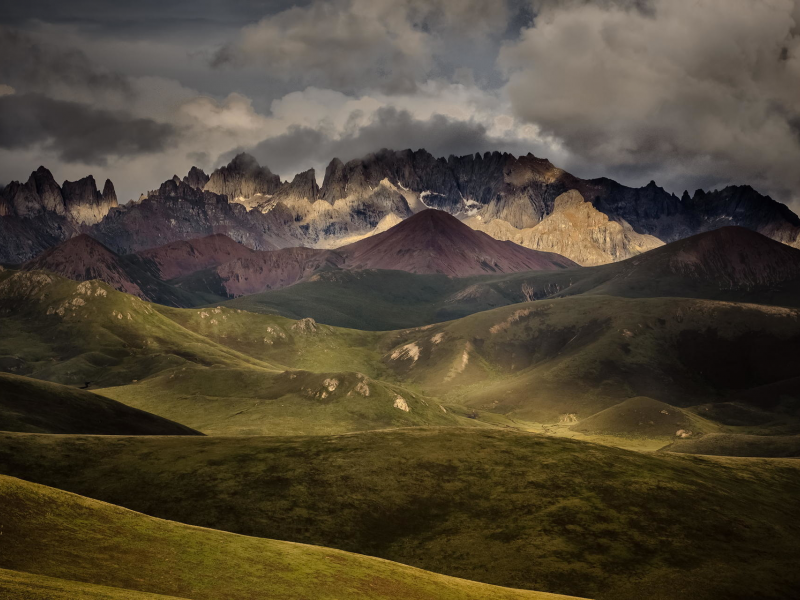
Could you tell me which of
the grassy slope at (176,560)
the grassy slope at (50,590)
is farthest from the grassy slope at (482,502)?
the grassy slope at (50,590)

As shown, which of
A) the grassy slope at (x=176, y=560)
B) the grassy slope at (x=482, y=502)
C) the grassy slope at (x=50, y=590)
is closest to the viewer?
the grassy slope at (x=50, y=590)

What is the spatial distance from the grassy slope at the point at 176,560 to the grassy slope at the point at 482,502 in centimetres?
3825

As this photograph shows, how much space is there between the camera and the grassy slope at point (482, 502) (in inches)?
4653

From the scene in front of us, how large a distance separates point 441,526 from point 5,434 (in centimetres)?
9409

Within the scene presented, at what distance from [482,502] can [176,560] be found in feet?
276

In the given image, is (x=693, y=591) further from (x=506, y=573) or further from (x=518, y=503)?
(x=518, y=503)

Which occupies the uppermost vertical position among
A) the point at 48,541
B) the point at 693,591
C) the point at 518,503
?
the point at 48,541

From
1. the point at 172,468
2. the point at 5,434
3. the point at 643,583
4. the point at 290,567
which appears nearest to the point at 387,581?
the point at 290,567

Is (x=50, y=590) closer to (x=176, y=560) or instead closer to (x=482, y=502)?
(x=176, y=560)

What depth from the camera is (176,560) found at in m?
71.9

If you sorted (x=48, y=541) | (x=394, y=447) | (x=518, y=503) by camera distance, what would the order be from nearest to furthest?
(x=48, y=541)
(x=518, y=503)
(x=394, y=447)

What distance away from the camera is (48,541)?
66438 mm

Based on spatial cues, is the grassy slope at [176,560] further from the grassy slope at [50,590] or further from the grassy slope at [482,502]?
the grassy slope at [482,502]

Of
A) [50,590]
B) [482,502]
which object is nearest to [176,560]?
[50,590]
